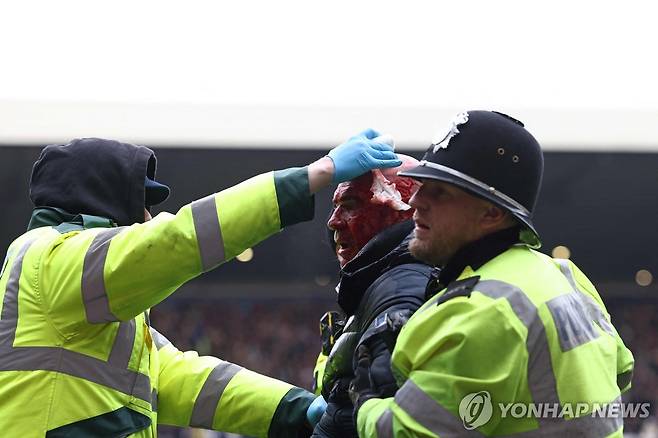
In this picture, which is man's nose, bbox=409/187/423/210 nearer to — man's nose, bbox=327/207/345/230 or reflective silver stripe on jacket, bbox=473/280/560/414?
reflective silver stripe on jacket, bbox=473/280/560/414

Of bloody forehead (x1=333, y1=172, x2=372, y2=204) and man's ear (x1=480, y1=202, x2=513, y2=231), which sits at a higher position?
man's ear (x1=480, y1=202, x2=513, y2=231)

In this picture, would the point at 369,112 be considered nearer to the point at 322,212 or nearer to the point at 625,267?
the point at 322,212

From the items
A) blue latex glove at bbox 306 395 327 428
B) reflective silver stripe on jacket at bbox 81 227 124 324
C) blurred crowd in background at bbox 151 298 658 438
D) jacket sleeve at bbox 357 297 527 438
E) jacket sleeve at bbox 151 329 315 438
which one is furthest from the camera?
blurred crowd in background at bbox 151 298 658 438

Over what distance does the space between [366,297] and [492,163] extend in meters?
0.58

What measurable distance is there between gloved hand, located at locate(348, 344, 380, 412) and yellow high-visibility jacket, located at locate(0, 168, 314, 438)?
1.61 feet

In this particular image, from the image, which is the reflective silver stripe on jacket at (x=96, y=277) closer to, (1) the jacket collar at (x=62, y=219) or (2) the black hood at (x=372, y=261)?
(1) the jacket collar at (x=62, y=219)

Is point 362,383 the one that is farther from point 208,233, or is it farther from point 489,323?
point 208,233

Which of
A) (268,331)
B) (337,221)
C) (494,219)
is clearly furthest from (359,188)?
(268,331)

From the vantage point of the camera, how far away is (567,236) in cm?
1169

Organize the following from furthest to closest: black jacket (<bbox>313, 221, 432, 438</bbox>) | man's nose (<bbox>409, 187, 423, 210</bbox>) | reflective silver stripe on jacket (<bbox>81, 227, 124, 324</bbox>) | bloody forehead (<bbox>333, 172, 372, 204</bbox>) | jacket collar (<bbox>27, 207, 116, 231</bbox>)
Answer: jacket collar (<bbox>27, 207, 116, 231</bbox>) → bloody forehead (<bbox>333, 172, 372, 204</bbox>) → reflective silver stripe on jacket (<bbox>81, 227, 124, 324</bbox>) → black jacket (<bbox>313, 221, 432, 438</bbox>) → man's nose (<bbox>409, 187, 423, 210</bbox>)

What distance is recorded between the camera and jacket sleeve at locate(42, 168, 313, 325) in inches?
119

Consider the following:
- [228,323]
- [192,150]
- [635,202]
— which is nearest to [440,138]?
[192,150]
